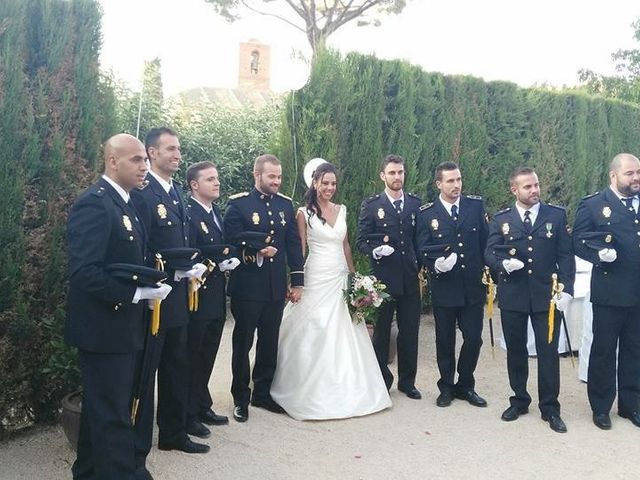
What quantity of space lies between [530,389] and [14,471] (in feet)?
14.4

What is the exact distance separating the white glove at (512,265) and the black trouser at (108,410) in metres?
2.88

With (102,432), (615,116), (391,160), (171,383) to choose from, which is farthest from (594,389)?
(615,116)

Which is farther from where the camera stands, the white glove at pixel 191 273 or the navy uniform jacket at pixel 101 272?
the white glove at pixel 191 273

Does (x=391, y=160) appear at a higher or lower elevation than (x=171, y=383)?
higher

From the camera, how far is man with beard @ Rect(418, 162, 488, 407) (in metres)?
5.34

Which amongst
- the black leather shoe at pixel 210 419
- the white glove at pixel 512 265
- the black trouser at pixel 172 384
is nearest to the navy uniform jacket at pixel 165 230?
the black trouser at pixel 172 384

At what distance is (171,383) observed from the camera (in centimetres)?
415

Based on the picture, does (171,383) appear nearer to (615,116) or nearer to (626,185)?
(626,185)

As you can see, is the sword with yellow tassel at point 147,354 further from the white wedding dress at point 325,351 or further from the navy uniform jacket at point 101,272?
the white wedding dress at point 325,351

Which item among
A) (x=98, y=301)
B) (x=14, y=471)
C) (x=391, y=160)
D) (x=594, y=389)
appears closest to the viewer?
(x=98, y=301)

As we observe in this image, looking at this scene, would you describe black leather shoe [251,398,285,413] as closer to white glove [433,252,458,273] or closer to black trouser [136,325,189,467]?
black trouser [136,325,189,467]

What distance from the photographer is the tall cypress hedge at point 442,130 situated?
24.9 ft

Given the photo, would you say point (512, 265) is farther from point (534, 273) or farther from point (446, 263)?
point (446, 263)

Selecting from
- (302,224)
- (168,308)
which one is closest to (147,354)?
(168,308)
